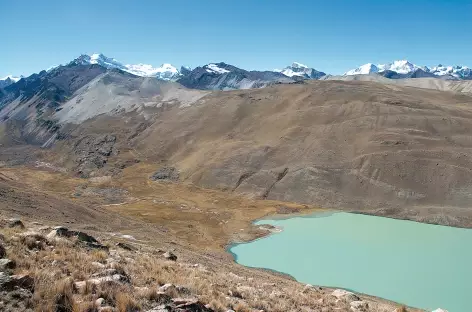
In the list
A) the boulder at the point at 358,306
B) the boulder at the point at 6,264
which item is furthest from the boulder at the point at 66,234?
the boulder at the point at 358,306

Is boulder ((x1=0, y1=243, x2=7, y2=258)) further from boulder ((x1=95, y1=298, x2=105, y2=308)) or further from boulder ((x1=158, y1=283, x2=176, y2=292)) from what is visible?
boulder ((x1=158, y1=283, x2=176, y2=292))

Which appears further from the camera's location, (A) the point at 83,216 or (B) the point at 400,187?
(B) the point at 400,187

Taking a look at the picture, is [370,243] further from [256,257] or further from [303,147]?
[303,147]

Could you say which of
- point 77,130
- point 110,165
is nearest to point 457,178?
point 110,165

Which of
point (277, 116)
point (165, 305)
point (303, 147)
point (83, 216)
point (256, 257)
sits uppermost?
point (277, 116)

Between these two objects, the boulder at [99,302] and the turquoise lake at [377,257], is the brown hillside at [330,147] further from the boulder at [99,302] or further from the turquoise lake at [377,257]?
the boulder at [99,302]

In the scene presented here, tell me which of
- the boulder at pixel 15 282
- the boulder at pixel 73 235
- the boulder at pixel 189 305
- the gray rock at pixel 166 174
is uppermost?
the boulder at pixel 15 282

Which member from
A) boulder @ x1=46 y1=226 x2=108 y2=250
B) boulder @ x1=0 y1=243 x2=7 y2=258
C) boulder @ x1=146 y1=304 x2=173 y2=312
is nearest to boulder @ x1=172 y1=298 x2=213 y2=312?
boulder @ x1=146 y1=304 x2=173 y2=312
